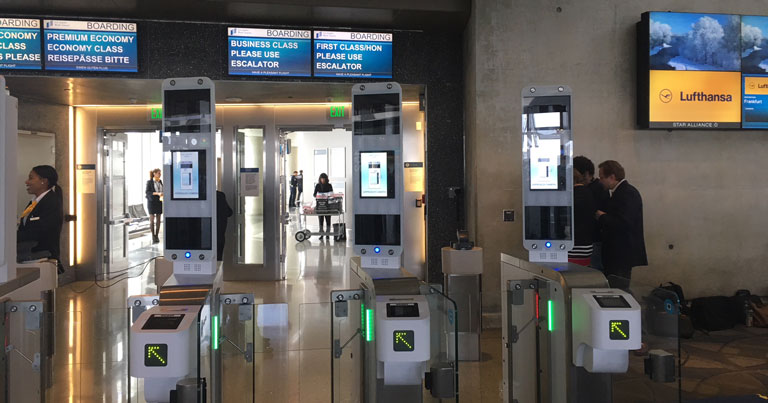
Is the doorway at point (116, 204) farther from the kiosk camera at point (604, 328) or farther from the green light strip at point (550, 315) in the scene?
the kiosk camera at point (604, 328)

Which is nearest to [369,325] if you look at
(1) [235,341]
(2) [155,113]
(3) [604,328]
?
(1) [235,341]

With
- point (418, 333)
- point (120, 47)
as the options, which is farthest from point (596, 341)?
point (120, 47)

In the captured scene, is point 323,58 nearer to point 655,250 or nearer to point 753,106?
point 655,250

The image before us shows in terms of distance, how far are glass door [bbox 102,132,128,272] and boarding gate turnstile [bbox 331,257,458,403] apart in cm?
648

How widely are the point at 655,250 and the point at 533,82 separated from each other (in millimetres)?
2193

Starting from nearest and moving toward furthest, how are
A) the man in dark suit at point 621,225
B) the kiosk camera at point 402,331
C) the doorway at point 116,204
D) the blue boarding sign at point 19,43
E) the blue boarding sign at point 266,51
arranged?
the kiosk camera at point 402,331, the man in dark suit at point 621,225, the blue boarding sign at point 19,43, the blue boarding sign at point 266,51, the doorway at point 116,204

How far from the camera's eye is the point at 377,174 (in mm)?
3604

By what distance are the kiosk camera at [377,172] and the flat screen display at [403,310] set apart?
1.02 m

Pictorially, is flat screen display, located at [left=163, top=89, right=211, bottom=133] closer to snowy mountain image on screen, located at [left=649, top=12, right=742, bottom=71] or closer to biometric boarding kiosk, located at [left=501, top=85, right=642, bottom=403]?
biometric boarding kiosk, located at [left=501, top=85, right=642, bottom=403]

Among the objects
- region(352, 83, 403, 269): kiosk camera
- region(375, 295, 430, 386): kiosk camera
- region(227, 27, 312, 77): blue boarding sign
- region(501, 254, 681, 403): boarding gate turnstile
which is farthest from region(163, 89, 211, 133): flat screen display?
region(227, 27, 312, 77): blue boarding sign

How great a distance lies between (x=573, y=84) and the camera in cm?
596

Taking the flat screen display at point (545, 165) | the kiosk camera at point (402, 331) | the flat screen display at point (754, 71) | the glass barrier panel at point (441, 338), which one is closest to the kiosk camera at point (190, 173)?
the kiosk camera at point (402, 331)

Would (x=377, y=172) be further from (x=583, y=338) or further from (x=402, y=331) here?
(x=583, y=338)

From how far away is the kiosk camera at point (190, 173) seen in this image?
3133 mm
